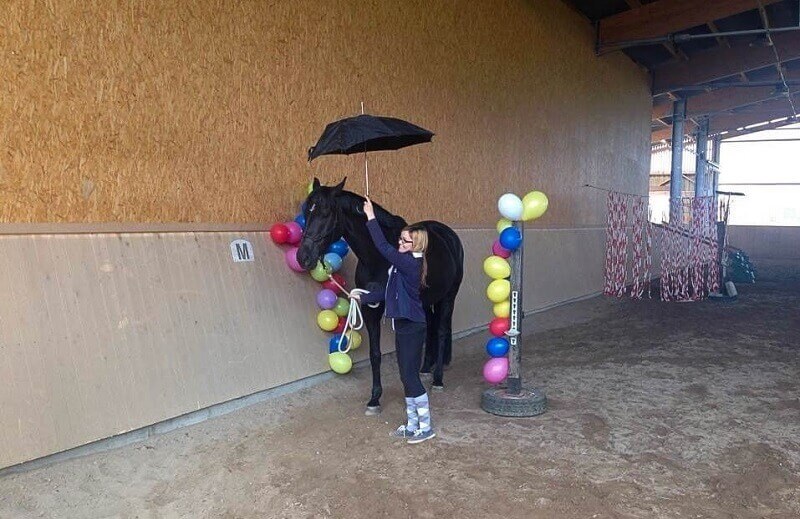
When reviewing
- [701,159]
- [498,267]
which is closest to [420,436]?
[498,267]

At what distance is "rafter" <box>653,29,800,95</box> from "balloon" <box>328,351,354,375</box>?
1337cm

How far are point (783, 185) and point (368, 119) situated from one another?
34986mm

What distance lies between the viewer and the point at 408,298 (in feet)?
12.7

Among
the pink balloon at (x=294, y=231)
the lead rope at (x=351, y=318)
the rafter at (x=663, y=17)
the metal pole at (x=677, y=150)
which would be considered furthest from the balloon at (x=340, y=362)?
the metal pole at (x=677, y=150)

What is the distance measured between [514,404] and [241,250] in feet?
7.67

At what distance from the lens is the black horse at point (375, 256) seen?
4293 millimetres

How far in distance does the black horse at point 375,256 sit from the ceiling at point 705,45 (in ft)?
26.5

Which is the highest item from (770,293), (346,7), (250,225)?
(346,7)

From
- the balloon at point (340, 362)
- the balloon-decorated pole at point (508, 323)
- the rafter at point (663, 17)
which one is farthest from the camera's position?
the rafter at point (663, 17)

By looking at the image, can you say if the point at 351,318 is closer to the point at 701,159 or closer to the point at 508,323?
the point at 508,323

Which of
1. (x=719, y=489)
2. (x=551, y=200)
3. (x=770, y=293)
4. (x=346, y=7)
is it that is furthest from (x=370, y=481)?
(x=770, y=293)

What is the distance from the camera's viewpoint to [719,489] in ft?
11.1

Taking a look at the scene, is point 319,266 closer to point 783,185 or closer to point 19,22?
point 19,22

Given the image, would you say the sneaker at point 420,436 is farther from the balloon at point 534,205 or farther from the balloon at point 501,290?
the balloon at point 534,205
